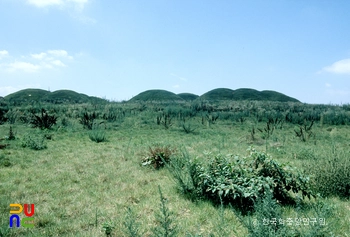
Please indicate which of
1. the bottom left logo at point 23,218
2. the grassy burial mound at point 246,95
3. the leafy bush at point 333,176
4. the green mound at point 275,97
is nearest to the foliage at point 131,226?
the bottom left logo at point 23,218

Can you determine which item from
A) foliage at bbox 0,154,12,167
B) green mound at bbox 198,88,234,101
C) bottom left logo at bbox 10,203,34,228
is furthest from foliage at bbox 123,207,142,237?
green mound at bbox 198,88,234,101

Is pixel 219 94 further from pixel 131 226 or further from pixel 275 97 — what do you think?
pixel 131 226

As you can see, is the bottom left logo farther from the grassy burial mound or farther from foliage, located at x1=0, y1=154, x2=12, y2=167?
the grassy burial mound

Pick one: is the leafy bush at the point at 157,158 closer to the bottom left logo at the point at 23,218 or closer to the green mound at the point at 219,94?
the bottom left logo at the point at 23,218

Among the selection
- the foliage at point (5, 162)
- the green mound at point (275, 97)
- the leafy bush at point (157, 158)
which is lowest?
the foliage at point (5, 162)

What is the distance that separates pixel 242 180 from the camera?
4098 millimetres

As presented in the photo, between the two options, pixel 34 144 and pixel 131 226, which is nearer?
pixel 131 226

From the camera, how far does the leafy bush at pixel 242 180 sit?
3967 millimetres

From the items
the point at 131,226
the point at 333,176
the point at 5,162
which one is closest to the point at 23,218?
the point at 131,226

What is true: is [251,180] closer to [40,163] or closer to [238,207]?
[238,207]

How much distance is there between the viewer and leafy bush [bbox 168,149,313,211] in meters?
3.97

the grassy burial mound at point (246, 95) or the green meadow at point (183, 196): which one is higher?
the grassy burial mound at point (246, 95)

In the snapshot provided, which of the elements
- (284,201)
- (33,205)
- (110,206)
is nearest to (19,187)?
(33,205)

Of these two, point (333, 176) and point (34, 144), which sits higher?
point (333, 176)
